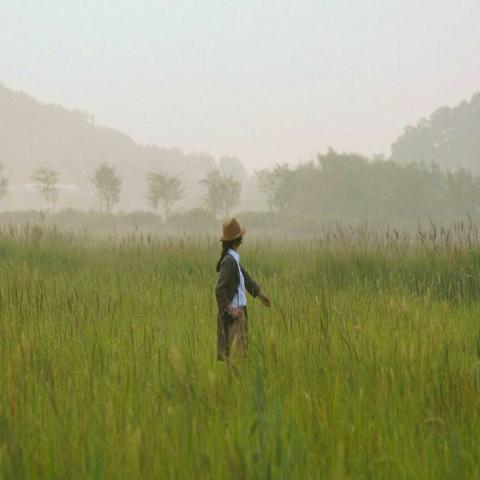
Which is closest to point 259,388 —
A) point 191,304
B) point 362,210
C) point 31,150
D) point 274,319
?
point 274,319

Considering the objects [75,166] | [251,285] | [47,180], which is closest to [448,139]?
[47,180]

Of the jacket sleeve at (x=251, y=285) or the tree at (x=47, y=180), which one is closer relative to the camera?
the jacket sleeve at (x=251, y=285)

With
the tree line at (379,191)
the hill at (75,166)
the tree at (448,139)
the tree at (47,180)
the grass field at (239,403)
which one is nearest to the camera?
the grass field at (239,403)

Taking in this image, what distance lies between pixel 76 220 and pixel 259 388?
226 ft

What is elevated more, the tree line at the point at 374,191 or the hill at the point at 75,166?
the hill at the point at 75,166

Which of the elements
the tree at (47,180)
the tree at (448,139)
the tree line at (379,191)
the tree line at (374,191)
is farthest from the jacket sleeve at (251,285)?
the tree at (448,139)

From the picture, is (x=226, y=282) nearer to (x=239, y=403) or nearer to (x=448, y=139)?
(x=239, y=403)

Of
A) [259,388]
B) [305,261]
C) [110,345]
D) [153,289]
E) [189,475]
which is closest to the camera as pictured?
[259,388]

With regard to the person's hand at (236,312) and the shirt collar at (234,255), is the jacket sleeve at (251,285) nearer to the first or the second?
the shirt collar at (234,255)

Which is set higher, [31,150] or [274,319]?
[31,150]

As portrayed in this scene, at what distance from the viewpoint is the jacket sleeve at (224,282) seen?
14.9ft

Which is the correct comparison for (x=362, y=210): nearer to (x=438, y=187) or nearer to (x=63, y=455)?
(x=438, y=187)

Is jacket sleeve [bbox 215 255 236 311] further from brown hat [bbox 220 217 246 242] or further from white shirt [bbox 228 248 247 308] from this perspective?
brown hat [bbox 220 217 246 242]

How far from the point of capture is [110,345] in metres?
4.45
